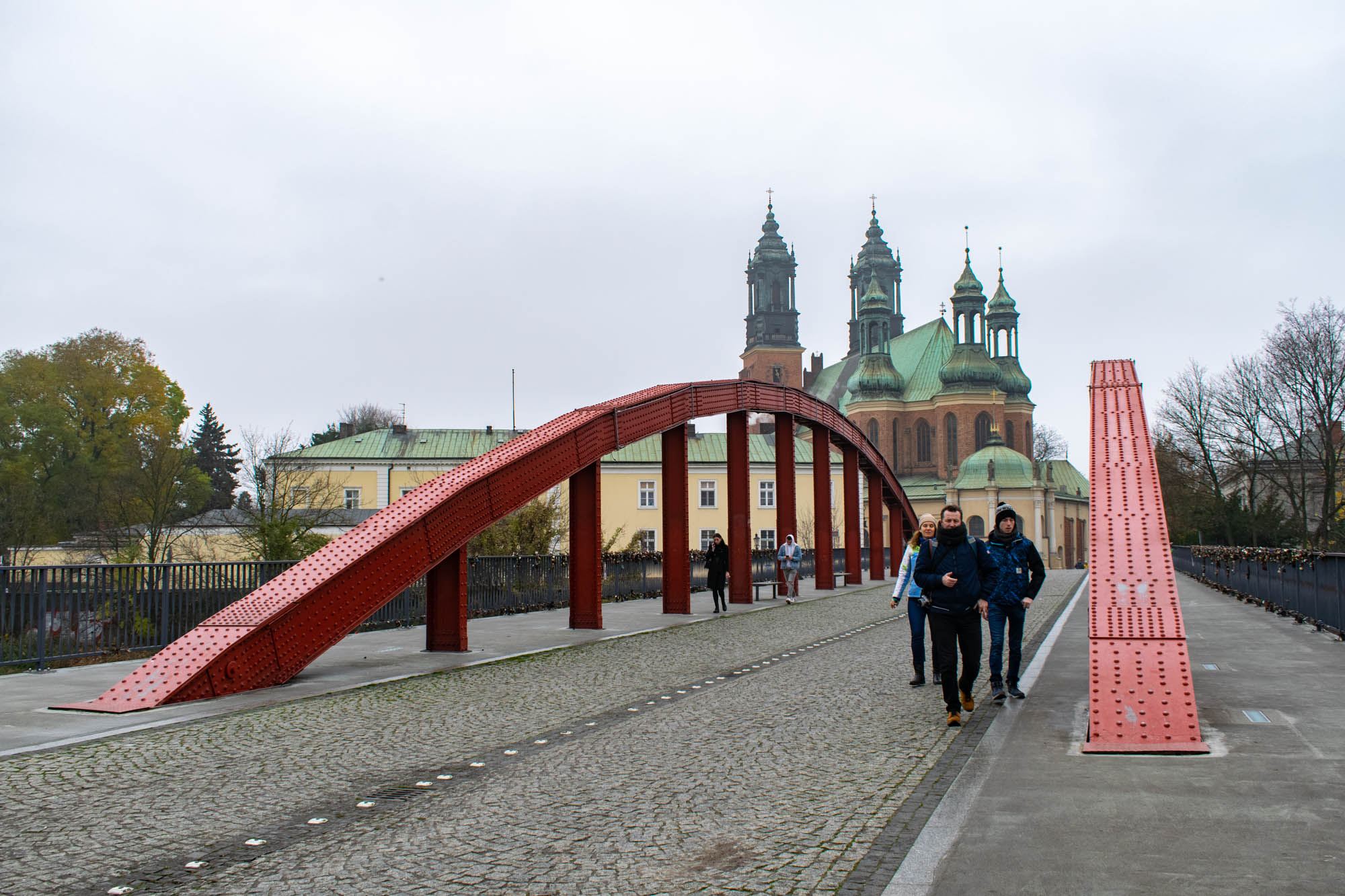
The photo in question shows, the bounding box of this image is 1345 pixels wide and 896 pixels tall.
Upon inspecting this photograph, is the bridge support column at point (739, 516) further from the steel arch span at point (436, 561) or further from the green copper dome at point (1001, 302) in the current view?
the green copper dome at point (1001, 302)

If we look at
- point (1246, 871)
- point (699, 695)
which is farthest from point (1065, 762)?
point (699, 695)

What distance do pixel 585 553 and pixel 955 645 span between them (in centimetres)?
971

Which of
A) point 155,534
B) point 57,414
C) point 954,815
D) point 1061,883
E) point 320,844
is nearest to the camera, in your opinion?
Answer: point 1061,883

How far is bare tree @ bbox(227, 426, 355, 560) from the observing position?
84.4ft

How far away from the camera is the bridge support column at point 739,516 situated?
2469cm

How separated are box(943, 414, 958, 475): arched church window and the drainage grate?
3429 inches

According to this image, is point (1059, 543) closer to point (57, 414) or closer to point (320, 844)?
point (57, 414)

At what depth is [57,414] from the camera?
5212 centimetres

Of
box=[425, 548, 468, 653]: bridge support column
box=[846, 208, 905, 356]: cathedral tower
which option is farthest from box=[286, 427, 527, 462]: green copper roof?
box=[846, 208, 905, 356]: cathedral tower

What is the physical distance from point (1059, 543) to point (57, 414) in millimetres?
66047

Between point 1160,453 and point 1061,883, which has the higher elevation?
point 1160,453

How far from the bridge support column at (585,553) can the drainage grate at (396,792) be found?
1096 centimetres

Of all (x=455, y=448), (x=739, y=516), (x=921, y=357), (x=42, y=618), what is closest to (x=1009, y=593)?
(x=42, y=618)

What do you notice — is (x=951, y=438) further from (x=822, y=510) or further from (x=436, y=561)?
(x=436, y=561)
